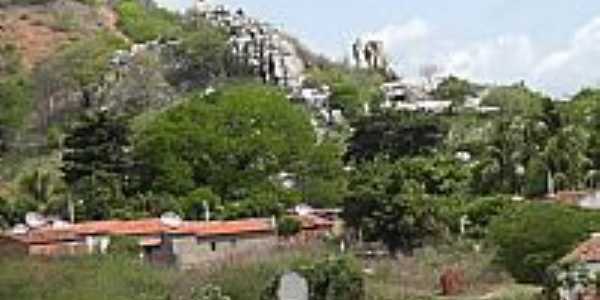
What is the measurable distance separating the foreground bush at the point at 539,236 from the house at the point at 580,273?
386 centimetres

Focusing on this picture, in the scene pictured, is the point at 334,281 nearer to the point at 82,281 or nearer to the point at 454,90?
the point at 82,281

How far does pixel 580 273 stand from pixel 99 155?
1389 inches

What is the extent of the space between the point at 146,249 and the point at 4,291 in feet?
43.0

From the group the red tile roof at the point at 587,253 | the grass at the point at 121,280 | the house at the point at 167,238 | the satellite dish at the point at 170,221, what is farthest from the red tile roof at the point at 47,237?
the red tile roof at the point at 587,253

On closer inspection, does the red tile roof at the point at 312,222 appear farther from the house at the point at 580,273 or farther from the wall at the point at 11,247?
the house at the point at 580,273

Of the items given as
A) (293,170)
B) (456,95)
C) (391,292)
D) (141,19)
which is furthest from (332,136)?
(391,292)

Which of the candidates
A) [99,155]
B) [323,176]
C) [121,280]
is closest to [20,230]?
[99,155]

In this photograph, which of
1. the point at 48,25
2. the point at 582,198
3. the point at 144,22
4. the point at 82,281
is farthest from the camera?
the point at 144,22

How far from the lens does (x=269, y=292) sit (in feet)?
95.3

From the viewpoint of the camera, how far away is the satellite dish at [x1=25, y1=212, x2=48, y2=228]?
170 ft

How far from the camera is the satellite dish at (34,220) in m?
51.8

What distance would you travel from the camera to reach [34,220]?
176 ft

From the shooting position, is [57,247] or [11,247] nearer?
[11,247]

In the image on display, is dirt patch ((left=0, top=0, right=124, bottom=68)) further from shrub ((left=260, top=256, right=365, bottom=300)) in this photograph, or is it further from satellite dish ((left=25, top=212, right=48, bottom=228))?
shrub ((left=260, top=256, right=365, bottom=300))
